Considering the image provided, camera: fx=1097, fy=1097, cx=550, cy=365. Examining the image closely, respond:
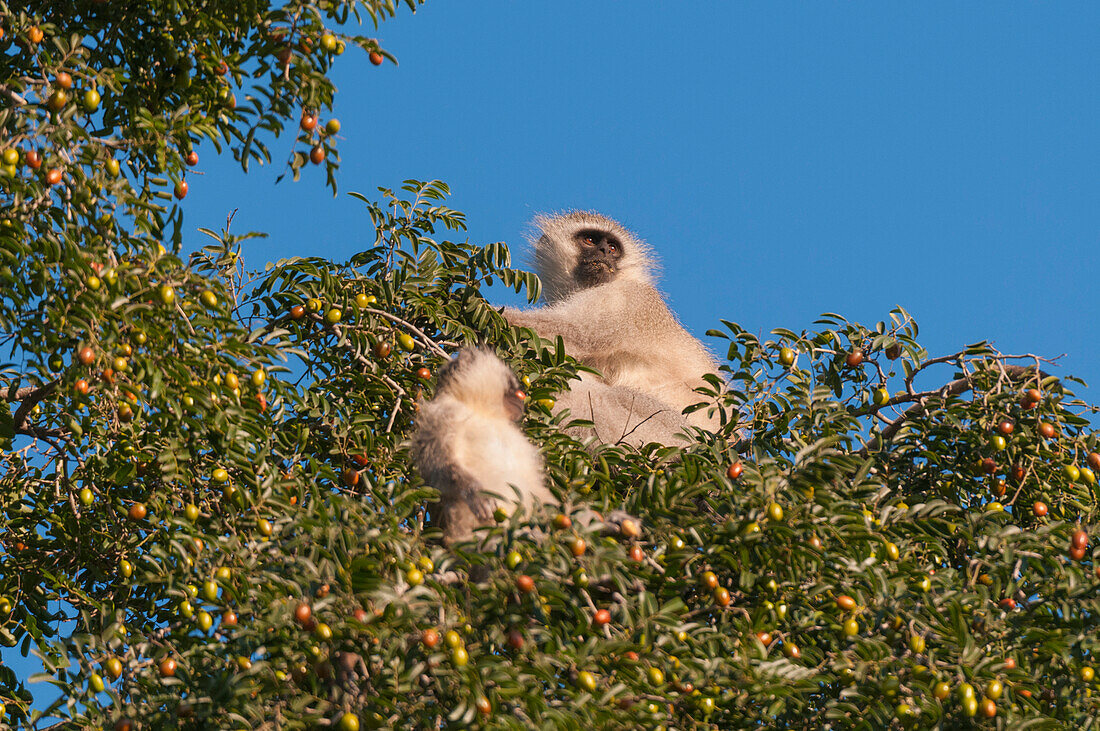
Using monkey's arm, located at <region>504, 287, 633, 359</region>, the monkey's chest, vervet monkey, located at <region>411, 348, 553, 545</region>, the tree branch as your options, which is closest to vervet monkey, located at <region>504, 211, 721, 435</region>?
monkey's arm, located at <region>504, 287, 633, 359</region>

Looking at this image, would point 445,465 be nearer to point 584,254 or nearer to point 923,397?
point 923,397

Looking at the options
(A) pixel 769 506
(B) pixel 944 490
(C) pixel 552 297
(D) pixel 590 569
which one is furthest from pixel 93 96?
(C) pixel 552 297

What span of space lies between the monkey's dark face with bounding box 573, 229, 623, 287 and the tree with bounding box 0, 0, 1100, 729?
168 inches

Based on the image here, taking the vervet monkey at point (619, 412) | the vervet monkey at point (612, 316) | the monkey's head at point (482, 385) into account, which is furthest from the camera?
the vervet monkey at point (612, 316)

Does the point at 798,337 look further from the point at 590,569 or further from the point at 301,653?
the point at 301,653

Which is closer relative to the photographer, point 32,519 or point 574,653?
point 574,653

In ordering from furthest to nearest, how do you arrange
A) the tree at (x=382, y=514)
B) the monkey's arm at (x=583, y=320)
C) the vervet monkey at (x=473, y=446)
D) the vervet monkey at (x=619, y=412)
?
the monkey's arm at (x=583, y=320)
the vervet monkey at (x=619, y=412)
the vervet monkey at (x=473, y=446)
the tree at (x=382, y=514)

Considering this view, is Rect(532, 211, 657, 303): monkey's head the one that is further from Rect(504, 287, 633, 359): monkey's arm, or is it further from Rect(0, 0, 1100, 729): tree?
Rect(0, 0, 1100, 729): tree

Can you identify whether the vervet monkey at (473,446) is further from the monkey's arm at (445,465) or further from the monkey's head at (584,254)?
the monkey's head at (584,254)

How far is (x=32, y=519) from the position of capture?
180 inches

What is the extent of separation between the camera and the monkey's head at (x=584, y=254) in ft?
30.3

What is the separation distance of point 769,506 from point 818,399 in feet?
3.12

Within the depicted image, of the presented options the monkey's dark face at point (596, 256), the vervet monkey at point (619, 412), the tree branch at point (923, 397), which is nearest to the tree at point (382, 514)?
the tree branch at point (923, 397)

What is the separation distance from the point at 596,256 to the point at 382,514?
20.4 feet
